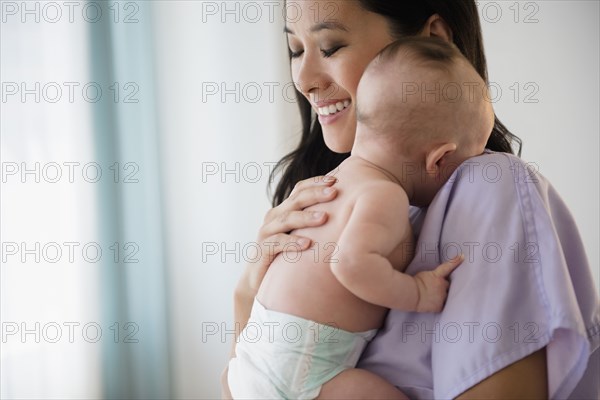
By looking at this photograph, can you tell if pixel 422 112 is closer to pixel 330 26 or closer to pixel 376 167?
pixel 376 167

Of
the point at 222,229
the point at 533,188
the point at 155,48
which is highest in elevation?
the point at 155,48

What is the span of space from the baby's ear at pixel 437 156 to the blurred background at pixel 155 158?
1.50 m

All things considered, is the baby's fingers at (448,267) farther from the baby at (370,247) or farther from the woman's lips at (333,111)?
the woman's lips at (333,111)

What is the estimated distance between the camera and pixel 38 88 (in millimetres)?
2201

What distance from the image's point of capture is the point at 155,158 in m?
2.52

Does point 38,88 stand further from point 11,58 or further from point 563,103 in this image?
point 563,103

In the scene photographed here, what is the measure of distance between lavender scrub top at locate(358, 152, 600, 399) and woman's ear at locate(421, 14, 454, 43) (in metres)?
0.40

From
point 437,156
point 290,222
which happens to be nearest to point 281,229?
point 290,222

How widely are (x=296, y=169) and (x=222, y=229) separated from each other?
0.90 m

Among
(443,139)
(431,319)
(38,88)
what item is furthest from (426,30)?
(38,88)

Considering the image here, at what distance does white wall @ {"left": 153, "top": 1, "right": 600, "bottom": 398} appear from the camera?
2561 millimetres

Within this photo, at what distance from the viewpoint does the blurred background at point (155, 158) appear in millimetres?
2186

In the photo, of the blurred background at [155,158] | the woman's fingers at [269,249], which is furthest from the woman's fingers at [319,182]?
the blurred background at [155,158]

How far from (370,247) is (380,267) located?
0.10 feet
